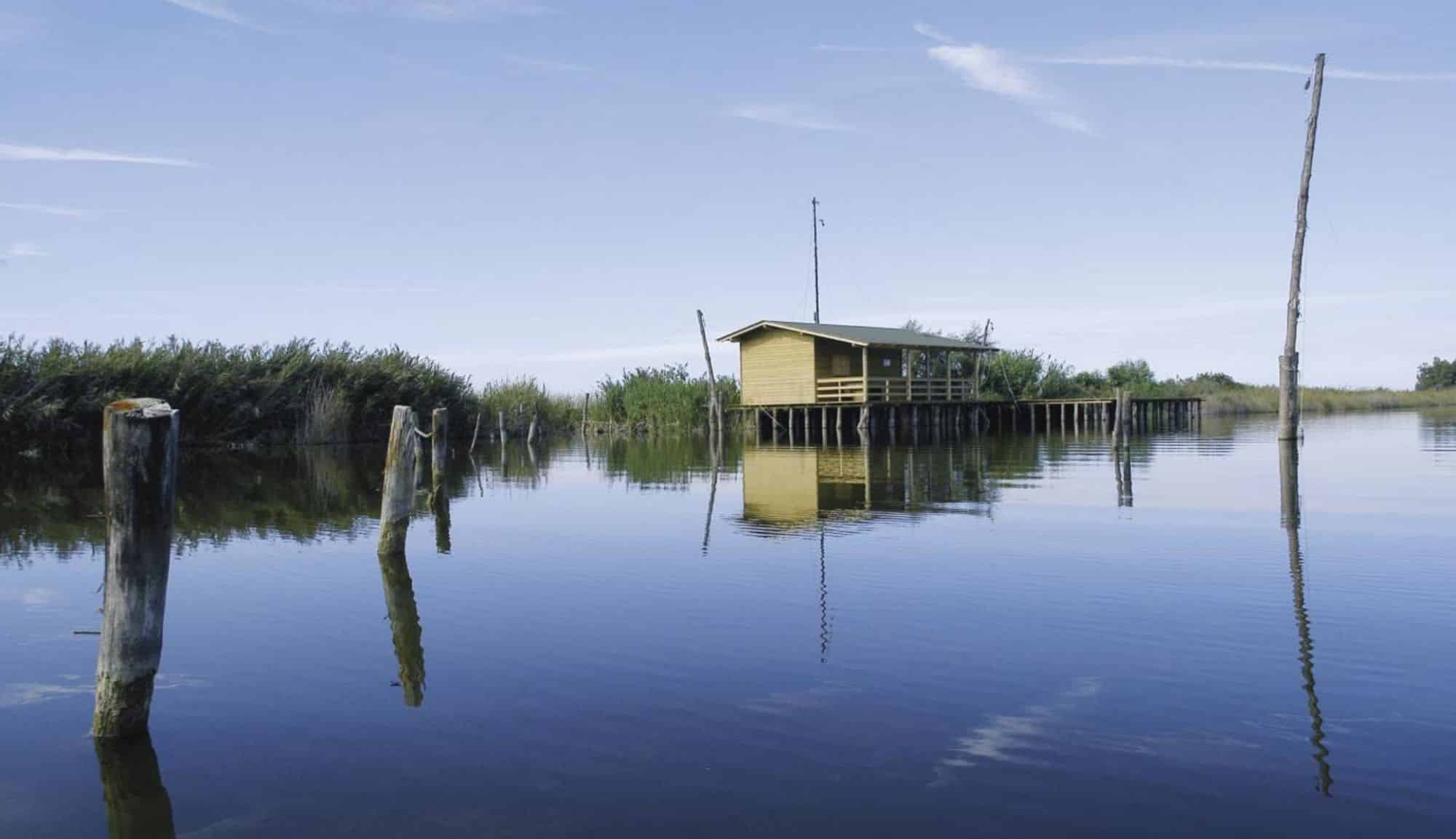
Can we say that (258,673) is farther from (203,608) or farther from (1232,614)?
(1232,614)

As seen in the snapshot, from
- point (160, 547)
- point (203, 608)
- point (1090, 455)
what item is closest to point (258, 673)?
point (160, 547)

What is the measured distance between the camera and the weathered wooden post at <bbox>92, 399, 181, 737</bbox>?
571cm

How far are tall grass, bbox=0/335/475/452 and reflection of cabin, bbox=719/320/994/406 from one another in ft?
37.4

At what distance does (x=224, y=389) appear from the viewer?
35375mm

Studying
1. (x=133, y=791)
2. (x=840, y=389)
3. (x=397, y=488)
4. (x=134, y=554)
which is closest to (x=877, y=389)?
(x=840, y=389)

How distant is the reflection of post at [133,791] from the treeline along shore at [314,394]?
92.0 feet

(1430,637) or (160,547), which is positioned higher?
(160,547)

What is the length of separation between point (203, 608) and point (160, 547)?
396cm

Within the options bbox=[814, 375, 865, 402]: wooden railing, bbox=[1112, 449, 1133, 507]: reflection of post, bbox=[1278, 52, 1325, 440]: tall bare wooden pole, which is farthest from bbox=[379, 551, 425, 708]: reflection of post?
bbox=[814, 375, 865, 402]: wooden railing

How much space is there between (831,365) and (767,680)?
37.4 m

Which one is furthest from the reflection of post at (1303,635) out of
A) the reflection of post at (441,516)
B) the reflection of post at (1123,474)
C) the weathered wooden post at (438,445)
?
the weathered wooden post at (438,445)

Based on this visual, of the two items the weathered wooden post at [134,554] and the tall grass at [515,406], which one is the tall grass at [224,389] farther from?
the weathered wooden post at [134,554]

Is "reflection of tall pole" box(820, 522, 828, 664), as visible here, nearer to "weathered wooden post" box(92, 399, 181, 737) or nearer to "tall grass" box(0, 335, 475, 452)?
"weathered wooden post" box(92, 399, 181, 737)

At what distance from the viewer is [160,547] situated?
5.92m
